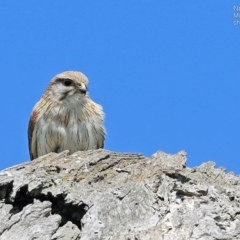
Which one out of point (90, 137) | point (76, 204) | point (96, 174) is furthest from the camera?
point (90, 137)

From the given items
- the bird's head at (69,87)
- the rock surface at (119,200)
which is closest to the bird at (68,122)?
the bird's head at (69,87)

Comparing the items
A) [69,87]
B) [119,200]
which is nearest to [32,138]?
[69,87]

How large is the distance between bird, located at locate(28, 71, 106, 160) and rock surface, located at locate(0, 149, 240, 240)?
140 inches

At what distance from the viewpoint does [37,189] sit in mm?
8633

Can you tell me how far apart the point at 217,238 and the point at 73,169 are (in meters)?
2.11

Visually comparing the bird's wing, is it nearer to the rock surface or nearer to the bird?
the bird

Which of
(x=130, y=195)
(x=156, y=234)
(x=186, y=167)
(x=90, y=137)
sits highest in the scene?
(x=90, y=137)

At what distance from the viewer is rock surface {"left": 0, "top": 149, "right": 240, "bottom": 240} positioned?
795cm

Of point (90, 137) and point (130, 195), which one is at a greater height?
point (90, 137)

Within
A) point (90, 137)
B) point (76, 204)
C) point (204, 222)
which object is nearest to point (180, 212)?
point (204, 222)

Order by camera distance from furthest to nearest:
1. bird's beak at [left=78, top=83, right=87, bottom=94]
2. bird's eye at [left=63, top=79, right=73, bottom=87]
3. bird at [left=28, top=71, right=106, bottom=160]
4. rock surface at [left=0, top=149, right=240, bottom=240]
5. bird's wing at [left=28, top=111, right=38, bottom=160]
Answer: bird's eye at [left=63, top=79, right=73, bottom=87], bird's beak at [left=78, top=83, right=87, bottom=94], bird's wing at [left=28, top=111, right=38, bottom=160], bird at [left=28, top=71, right=106, bottom=160], rock surface at [left=0, top=149, right=240, bottom=240]

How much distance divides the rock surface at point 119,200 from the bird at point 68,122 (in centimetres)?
354

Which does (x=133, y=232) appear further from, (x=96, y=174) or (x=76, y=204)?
(x=96, y=174)

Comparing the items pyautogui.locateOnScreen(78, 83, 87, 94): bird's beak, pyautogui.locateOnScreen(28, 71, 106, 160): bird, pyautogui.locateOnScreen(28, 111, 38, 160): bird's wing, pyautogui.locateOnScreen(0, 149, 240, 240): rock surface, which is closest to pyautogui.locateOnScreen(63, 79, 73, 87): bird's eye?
pyautogui.locateOnScreen(28, 71, 106, 160): bird
